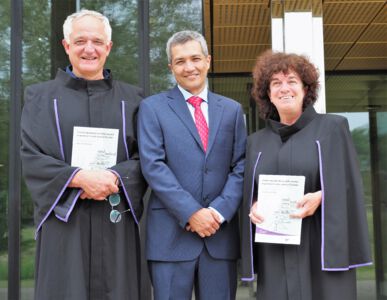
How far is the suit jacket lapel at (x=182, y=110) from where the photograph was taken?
280cm

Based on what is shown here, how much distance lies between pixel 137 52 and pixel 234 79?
3.09 metres

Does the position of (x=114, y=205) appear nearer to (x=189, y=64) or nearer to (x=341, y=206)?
(x=189, y=64)

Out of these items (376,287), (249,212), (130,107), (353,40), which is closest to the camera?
(249,212)

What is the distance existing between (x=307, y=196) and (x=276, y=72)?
0.62m

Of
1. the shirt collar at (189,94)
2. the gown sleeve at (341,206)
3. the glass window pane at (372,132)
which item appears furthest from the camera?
the glass window pane at (372,132)

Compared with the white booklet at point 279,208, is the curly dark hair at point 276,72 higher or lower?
higher

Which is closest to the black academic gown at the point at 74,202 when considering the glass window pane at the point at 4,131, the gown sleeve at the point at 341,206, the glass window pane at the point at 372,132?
the gown sleeve at the point at 341,206

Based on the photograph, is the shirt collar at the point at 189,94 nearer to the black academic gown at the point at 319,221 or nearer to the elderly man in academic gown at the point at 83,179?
the elderly man in academic gown at the point at 83,179

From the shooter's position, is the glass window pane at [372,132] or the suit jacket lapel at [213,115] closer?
the suit jacket lapel at [213,115]

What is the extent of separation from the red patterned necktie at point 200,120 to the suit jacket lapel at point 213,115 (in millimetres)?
29

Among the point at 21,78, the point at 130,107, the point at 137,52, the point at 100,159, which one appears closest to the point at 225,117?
the point at 130,107

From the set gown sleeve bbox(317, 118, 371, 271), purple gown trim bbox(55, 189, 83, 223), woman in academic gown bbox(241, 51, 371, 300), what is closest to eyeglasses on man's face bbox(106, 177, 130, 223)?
purple gown trim bbox(55, 189, 83, 223)

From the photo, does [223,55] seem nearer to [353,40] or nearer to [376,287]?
[353,40]

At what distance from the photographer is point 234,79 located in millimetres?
7324
